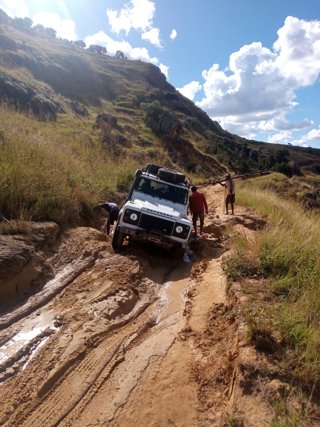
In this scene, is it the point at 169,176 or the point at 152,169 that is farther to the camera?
the point at 152,169

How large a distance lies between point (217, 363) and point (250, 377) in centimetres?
62

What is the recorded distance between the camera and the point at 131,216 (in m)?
7.78

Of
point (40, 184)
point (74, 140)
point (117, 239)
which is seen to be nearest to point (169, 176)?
point (117, 239)

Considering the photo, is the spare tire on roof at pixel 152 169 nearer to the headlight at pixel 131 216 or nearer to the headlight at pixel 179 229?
the headlight at pixel 131 216

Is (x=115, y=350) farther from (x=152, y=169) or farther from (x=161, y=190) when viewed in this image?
(x=152, y=169)

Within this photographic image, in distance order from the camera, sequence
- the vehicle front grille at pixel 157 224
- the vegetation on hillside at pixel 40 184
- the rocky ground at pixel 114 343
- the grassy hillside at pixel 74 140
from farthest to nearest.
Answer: the vehicle front grille at pixel 157 224, the grassy hillside at pixel 74 140, the vegetation on hillside at pixel 40 184, the rocky ground at pixel 114 343

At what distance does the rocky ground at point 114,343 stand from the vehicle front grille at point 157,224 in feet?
3.22

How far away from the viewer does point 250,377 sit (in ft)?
11.6

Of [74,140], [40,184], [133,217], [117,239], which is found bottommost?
[117,239]

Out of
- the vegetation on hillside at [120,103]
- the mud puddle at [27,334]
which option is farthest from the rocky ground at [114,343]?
the vegetation on hillside at [120,103]

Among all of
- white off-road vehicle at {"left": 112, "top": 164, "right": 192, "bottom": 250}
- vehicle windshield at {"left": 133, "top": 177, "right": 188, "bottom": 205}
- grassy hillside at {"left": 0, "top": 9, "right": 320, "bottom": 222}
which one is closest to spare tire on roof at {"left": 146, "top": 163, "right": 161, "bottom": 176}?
vehicle windshield at {"left": 133, "top": 177, "right": 188, "bottom": 205}

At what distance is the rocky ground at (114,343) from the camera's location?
11.4 feet

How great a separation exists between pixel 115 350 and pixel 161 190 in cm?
530

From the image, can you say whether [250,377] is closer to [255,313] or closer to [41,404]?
[255,313]
